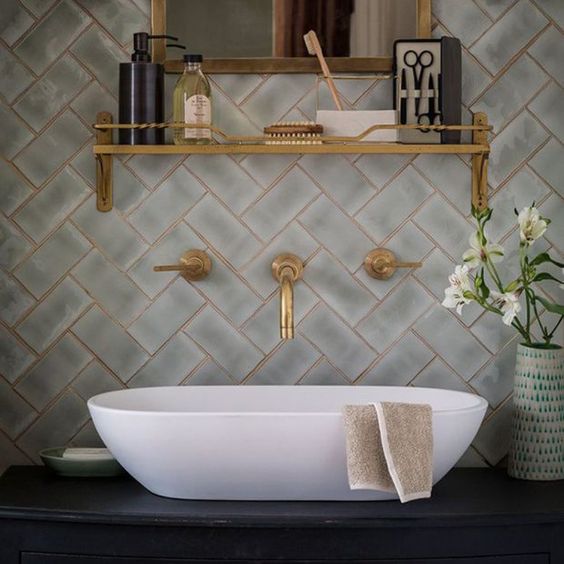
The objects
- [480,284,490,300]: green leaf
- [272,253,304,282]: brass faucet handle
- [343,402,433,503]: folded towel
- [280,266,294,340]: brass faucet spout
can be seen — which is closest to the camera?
[343,402,433,503]: folded towel

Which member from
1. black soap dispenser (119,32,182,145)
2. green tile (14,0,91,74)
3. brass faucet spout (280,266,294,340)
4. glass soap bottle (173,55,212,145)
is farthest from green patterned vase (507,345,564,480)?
green tile (14,0,91,74)

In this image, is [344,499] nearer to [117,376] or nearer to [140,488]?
[140,488]

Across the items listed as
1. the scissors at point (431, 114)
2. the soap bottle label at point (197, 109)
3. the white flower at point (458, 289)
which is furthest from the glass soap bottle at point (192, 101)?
the white flower at point (458, 289)

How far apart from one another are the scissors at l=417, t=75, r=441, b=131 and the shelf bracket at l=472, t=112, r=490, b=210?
12 centimetres

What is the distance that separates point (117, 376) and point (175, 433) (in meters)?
0.53

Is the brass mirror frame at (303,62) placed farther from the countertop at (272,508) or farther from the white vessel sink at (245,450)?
the countertop at (272,508)

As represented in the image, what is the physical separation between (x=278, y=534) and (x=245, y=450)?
17 cm

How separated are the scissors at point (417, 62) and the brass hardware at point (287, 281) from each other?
0.45 metres

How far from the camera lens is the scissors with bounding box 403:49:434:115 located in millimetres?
2365

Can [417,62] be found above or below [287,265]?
above

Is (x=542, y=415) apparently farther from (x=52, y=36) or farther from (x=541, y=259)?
(x=52, y=36)

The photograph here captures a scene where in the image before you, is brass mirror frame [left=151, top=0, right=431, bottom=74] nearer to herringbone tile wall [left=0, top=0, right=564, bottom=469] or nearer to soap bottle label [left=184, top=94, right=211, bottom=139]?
herringbone tile wall [left=0, top=0, right=564, bottom=469]

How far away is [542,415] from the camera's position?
7.41 ft

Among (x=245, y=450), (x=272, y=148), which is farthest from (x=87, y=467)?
(x=272, y=148)
